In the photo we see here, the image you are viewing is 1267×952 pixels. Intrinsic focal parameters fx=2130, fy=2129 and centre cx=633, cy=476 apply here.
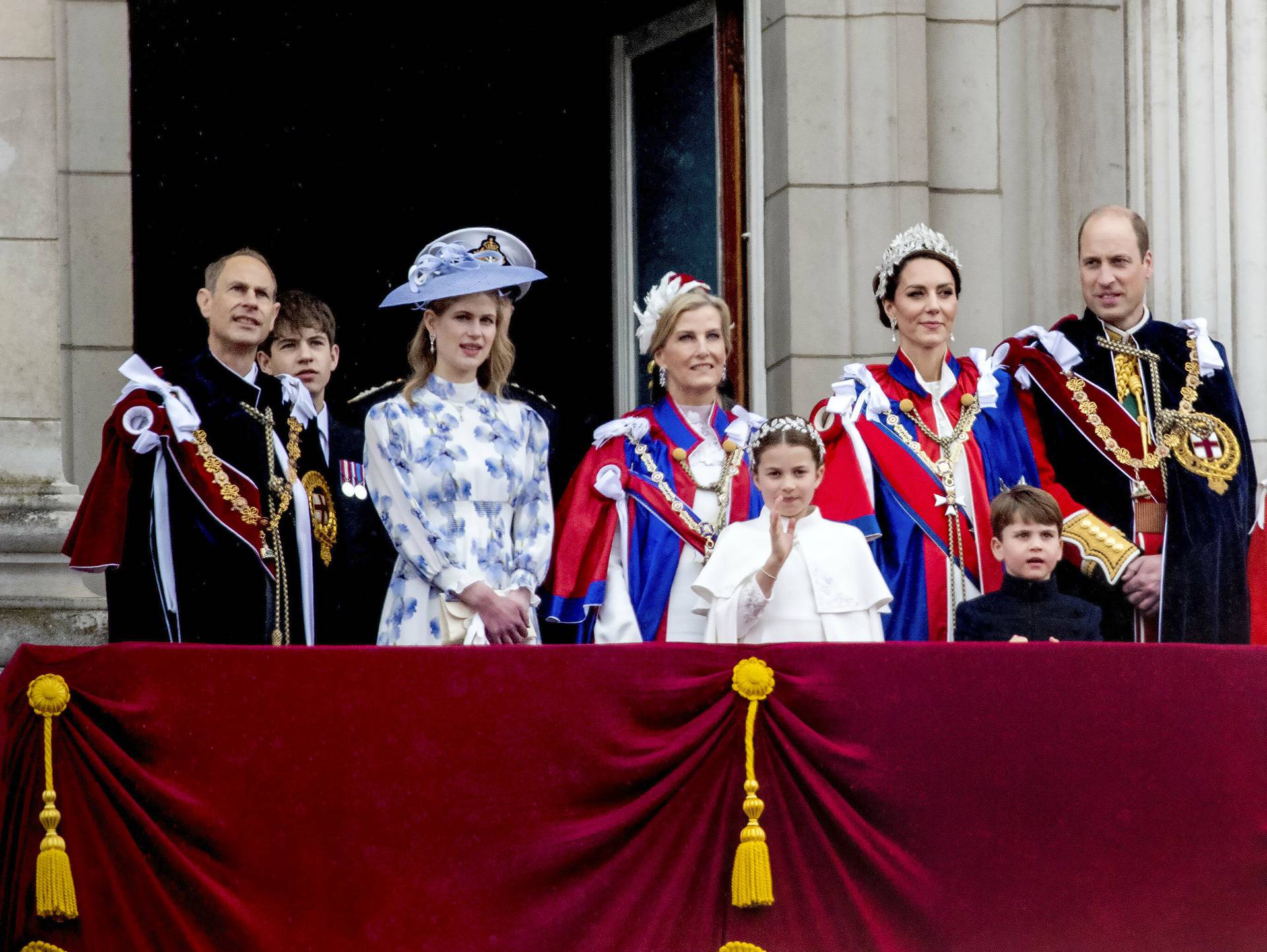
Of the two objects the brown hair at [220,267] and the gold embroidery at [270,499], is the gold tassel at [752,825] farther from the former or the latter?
the brown hair at [220,267]

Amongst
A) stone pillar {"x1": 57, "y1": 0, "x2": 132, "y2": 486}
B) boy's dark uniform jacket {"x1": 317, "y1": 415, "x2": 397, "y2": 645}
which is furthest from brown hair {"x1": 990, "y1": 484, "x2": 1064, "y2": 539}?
stone pillar {"x1": 57, "y1": 0, "x2": 132, "y2": 486}

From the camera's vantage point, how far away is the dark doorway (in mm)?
9805

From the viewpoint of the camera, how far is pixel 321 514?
5793 millimetres

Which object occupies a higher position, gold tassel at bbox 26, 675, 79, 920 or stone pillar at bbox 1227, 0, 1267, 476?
stone pillar at bbox 1227, 0, 1267, 476

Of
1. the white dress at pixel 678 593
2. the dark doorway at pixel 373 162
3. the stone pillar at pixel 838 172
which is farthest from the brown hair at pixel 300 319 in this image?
the dark doorway at pixel 373 162

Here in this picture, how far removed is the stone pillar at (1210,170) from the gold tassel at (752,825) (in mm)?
3102

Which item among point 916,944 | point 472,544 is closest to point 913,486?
point 472,544

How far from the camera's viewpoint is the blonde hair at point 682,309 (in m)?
5.82

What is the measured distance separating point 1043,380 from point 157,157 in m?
5.37

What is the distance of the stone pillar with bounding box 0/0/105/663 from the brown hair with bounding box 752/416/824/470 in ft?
7.16

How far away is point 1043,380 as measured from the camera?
19.4 ft

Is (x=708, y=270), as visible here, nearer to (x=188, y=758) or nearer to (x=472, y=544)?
(x=472, y=544)

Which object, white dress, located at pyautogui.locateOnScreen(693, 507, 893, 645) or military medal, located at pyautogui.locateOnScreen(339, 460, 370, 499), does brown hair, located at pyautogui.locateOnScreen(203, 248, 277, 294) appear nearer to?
military medal, located at pyautogui.locateOnScreen(339, 460, 370, 499)

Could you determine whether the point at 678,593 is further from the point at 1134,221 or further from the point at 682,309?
the point at 1134,221
